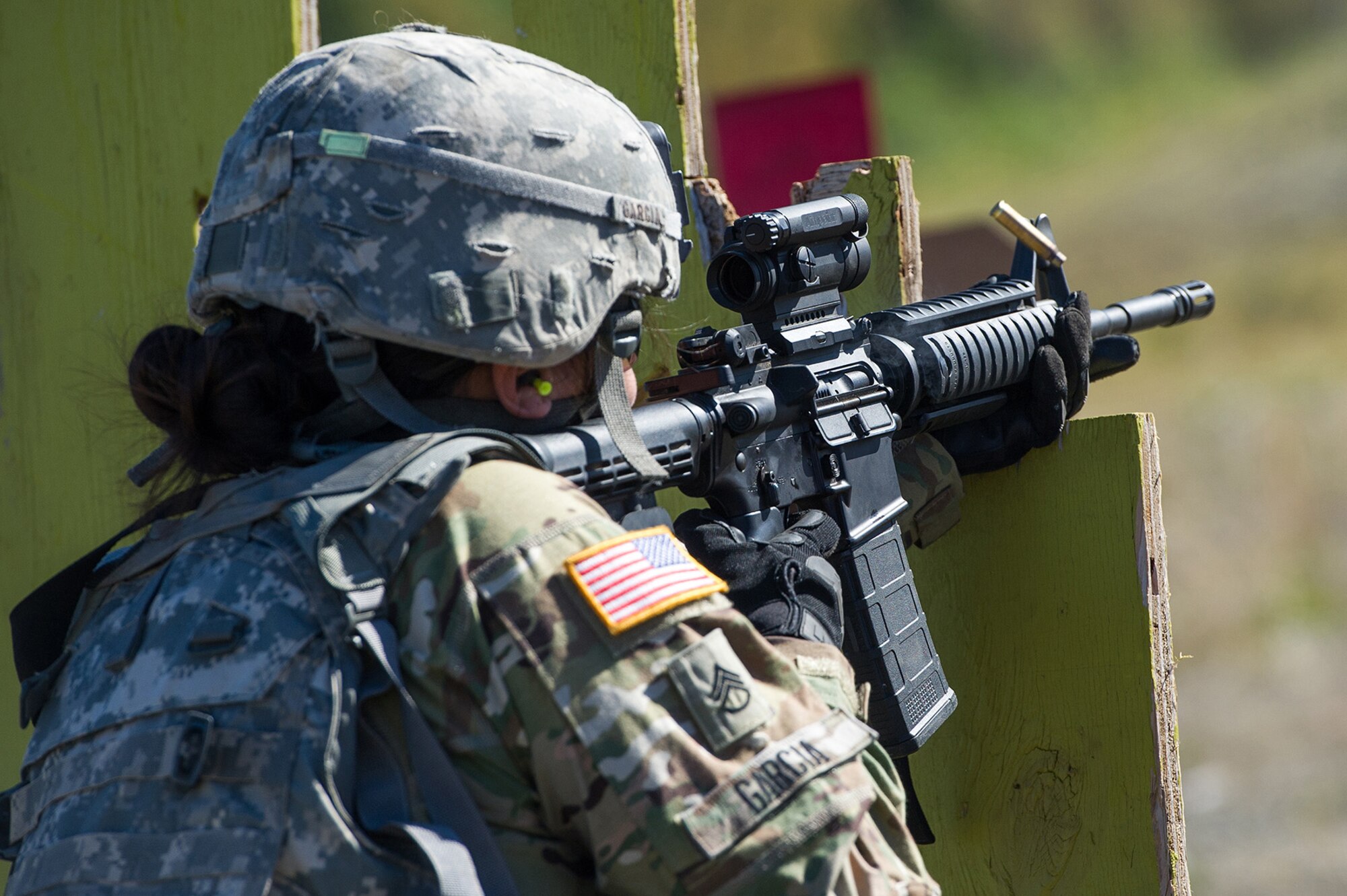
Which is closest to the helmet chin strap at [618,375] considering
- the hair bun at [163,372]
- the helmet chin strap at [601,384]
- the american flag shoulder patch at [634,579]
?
the helmet chin strap at [601,384]

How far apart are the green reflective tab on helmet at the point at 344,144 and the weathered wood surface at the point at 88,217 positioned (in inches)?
53.8

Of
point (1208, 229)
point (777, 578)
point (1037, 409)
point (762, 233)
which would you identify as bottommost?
point (1208, 229)

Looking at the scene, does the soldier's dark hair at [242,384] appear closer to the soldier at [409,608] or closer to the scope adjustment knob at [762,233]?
the soldier at [409,608]

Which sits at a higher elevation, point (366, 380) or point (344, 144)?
point (344, 144)

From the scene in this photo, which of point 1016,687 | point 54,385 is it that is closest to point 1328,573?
point 1016,687

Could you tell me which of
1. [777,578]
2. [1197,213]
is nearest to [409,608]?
[777,578]

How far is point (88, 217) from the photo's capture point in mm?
3066

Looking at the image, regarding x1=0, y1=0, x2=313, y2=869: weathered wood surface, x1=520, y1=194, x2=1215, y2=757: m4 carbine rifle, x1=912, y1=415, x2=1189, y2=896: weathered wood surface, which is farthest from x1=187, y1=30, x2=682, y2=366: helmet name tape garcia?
x1=912, y1=415, x2=1189, y2=896: weathered wood surface

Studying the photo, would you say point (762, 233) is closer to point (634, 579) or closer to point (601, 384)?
point (601, 384)

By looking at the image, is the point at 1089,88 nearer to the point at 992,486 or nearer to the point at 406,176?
the point at 992,486

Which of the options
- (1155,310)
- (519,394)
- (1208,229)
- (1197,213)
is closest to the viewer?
(519,394)

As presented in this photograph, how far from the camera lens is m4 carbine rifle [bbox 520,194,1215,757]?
2.46 metres

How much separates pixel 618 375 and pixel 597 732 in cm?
69

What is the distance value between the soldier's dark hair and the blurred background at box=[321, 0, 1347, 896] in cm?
581
